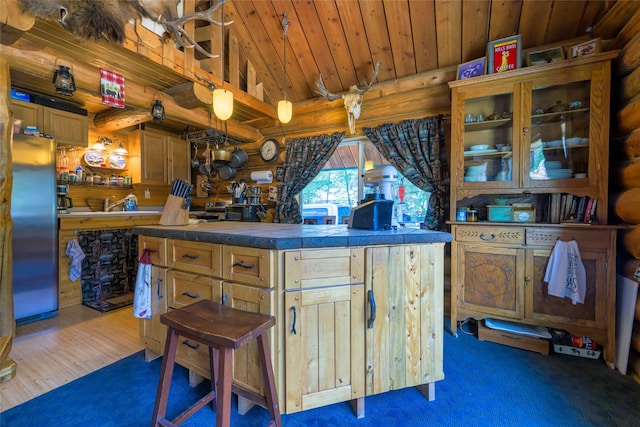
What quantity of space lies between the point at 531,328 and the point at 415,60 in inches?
116

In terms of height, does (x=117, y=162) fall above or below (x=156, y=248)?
above

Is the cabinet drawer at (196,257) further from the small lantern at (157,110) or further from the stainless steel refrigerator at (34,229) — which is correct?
the stainless steel refrigerator at (34,229)

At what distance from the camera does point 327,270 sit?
4.51ft

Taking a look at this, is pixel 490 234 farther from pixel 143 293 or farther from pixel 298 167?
pixel 143 293

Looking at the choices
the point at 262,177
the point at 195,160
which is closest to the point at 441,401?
the point at 262,177

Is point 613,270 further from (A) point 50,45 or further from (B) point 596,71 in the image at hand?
(A) point 50,45

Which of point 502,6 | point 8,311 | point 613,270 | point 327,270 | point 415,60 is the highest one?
point 502,6

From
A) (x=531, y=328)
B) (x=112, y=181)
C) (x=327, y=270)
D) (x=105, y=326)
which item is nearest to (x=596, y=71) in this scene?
(x=531, y=328)

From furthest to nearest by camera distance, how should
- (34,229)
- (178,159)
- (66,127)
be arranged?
(178,159), (66,127), (34,229)

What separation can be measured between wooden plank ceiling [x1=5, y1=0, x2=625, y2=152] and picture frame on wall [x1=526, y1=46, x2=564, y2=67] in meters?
0.33

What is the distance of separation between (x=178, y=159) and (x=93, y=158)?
3.86 ft

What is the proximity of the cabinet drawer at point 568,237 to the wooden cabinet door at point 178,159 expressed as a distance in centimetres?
507

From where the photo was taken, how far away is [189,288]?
1.64 metres

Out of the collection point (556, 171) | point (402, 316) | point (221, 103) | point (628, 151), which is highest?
point (221, 103)
